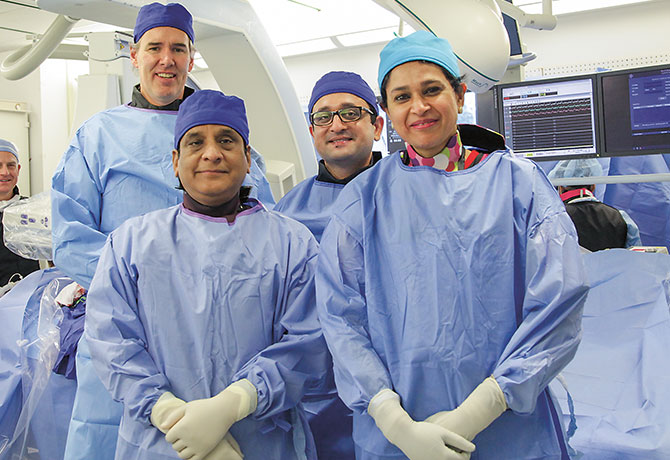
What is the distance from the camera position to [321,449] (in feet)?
5.31

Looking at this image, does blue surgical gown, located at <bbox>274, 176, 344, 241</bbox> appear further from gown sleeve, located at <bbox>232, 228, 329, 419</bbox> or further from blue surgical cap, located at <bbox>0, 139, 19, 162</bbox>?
blue surgical cap, located at <bbox>0, 139, 19, 162</bbox>

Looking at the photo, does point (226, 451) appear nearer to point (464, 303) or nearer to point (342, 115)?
point (464, 303)

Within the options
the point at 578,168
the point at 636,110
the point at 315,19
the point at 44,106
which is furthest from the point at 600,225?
the point at 44,106

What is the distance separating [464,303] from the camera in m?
1.15

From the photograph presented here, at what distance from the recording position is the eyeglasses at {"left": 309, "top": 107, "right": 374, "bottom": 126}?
183 cm

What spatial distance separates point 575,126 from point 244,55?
4.97ft

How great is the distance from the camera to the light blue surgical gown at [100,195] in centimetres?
149

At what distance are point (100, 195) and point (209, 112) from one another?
49cm

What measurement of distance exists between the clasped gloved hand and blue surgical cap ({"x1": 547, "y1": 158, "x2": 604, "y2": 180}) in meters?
2.52

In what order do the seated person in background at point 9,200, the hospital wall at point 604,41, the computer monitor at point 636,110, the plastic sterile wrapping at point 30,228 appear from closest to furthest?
1. the plastic sterile wrapping at point 30,228
2. the computer monitor at point 636,110
3. the seated person in background at point 9,200
4. the hospital wall at point 604,41

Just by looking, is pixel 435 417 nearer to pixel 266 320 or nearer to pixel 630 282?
pixel 266 320

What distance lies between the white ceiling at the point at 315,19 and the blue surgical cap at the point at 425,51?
3.93m

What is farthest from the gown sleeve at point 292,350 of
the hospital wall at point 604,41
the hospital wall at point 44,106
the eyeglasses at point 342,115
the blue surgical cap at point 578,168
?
the hospital wall at point 44,106

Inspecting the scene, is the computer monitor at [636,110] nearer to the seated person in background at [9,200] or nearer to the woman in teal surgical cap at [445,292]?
the woman in teal surgical cap at [445,292]
